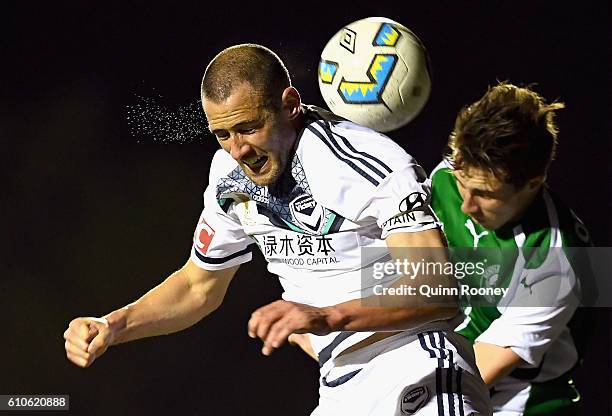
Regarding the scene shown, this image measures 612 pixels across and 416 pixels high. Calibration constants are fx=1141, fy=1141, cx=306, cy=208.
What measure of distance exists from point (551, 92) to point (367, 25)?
751 mm

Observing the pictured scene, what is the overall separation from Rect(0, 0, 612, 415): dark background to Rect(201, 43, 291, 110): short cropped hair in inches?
40.3

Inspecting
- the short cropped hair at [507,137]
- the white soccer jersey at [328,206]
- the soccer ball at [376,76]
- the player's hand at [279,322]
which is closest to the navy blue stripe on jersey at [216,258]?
the white soccer jersey at [328,206]

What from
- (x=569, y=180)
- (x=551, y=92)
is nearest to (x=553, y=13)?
(x=551, y=92)

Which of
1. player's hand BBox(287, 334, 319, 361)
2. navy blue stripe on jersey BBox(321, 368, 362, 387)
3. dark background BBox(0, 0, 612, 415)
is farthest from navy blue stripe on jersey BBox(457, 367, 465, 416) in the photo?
dark background BBox(0, 0, 612, 415)

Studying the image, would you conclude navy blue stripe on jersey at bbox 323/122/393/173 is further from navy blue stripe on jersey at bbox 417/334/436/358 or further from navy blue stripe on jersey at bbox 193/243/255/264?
navy blue stripe on jersey at bbox 193/243/255/264

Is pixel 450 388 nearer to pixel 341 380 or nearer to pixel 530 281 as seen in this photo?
pixel 341 380

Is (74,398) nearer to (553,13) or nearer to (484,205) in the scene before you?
(484,205)

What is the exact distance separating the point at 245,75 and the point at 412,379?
2.39 feet

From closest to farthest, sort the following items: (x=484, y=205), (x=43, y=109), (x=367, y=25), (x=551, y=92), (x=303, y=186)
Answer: (x=303, y=186), (x=484, y=205), (x=367, y=25), (x=551, y=92), (x=43, y=109)

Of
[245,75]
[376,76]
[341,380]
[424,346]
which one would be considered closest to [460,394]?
[424,346]

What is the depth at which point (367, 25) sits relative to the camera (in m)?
2.99

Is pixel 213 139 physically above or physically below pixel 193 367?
above

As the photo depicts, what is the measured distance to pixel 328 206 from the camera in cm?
239

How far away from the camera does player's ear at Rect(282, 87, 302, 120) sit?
8.02 ft
